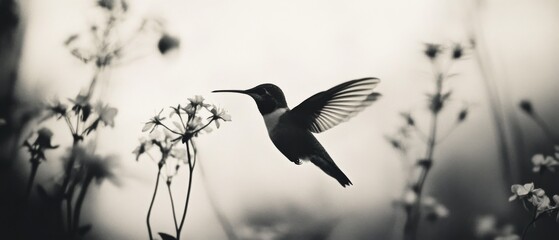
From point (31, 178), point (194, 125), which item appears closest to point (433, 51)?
point (194, 125)

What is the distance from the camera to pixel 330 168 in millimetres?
2270

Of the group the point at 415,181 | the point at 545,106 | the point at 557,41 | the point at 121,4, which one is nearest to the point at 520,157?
the point at 415,181

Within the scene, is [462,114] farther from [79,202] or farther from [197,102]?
[79,202]

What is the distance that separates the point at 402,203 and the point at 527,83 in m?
1.49

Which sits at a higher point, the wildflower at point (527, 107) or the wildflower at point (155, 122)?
the wildflower at point (155, 122)

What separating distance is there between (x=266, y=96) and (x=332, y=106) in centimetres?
29

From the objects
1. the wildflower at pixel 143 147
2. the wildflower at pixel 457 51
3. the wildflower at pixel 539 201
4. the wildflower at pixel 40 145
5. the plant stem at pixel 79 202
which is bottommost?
Result: the wildflower at pixel 539 201

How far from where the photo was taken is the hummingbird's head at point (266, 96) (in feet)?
6.94

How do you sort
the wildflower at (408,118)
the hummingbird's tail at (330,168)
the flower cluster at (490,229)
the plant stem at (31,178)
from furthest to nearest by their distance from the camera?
the wildflower at (408,118), the flower cluster at (490,229), the hummingbird's tail at (330,168), the plant stem at (31,178)

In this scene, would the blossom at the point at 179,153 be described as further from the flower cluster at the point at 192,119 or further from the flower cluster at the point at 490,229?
the flower cluster at the point at 490,229

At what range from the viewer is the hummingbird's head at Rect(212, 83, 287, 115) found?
6.94 ft

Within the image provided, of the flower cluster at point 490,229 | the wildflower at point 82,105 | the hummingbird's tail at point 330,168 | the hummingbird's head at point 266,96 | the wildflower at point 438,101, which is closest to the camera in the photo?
the wildflower at point 82,105

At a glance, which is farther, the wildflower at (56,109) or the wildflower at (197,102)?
the wildflower at (56,109)

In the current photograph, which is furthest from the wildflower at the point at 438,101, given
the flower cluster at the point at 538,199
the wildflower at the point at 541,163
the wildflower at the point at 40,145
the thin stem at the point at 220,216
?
the wildflower at the point at 40,145
